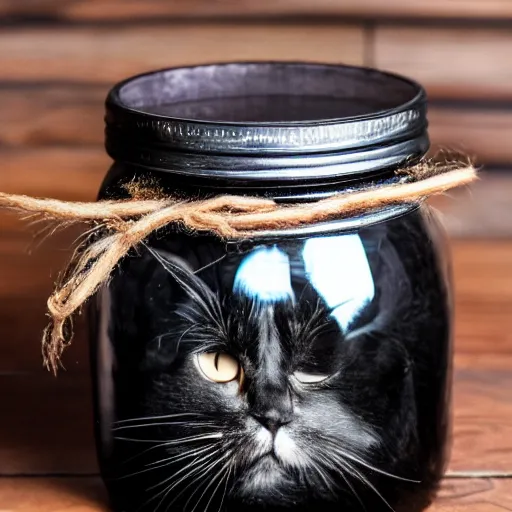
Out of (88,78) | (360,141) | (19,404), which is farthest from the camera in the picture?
(88,78)

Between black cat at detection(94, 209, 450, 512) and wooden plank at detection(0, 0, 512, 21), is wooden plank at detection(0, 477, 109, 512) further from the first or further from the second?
wooden plank at detection(0, 0, 512, 21)

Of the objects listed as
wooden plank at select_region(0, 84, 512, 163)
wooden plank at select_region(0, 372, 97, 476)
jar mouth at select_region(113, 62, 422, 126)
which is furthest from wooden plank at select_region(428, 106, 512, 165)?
wooden plank at select_region(0, 372, 97, 476)

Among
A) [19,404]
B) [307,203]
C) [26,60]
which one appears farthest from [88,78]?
[307,203]

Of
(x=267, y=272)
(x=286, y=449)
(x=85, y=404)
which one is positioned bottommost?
(x=85, y=404)

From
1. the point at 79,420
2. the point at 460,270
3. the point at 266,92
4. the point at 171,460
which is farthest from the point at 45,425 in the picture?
the point at 460,270

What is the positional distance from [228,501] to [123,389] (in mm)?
95

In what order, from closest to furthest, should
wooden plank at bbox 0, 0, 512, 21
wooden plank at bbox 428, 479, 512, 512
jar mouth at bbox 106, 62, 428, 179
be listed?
jar mouth at bbox 106, 62, 428, 179
wooden plank at bbox 428, 479, 512, 512
wooden plank at bbox 0, 0, 512, 21

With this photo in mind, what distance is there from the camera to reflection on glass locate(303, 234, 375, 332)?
0.55 m

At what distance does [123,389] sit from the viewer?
598 mm

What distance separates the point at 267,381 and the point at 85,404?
28 centimetres

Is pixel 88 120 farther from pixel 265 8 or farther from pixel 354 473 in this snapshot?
pixel 354 473

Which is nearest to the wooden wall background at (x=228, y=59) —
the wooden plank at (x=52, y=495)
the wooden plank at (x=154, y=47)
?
the wooden plank at (x=154, y=47)

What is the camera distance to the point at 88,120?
896 millimetres

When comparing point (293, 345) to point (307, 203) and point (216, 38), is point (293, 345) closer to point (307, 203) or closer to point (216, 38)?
point (307, 203)
